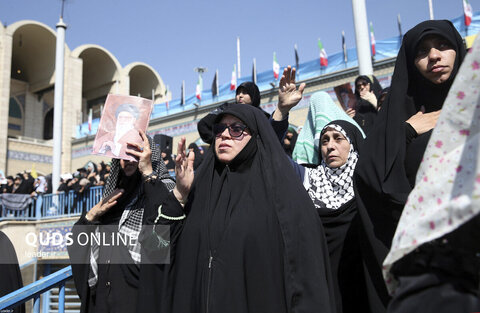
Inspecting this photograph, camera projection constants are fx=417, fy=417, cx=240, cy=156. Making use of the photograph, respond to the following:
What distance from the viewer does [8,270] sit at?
11.2 feet

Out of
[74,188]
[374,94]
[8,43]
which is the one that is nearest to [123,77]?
[8,43]

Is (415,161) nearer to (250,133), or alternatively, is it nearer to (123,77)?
(250,133)

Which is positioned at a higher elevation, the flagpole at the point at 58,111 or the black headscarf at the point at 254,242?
the flagpole at the point at 58,111

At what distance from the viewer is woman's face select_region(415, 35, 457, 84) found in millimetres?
1584

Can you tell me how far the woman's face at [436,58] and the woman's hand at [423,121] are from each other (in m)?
0.13

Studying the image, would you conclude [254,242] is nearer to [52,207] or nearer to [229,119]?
[229,119]

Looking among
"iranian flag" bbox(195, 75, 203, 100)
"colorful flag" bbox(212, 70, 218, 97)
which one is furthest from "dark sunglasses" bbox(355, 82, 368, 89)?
"iranian flag" bbox(195, 75, 203, 100)

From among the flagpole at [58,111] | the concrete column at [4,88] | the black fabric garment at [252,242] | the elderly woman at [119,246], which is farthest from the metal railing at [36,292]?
the concrete column at [4,88]

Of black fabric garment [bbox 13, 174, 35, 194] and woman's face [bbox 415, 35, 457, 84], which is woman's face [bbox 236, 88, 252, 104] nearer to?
woman's face [bbox 415, 35, 457, 84]

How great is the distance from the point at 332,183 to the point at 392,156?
78cm

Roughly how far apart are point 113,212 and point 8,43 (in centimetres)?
1801

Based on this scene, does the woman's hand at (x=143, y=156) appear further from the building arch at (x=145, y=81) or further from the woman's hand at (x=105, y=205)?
the building arch at (x=145, y=81)

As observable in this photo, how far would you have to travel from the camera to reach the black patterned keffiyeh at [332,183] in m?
2.20

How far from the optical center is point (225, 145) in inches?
78.5
